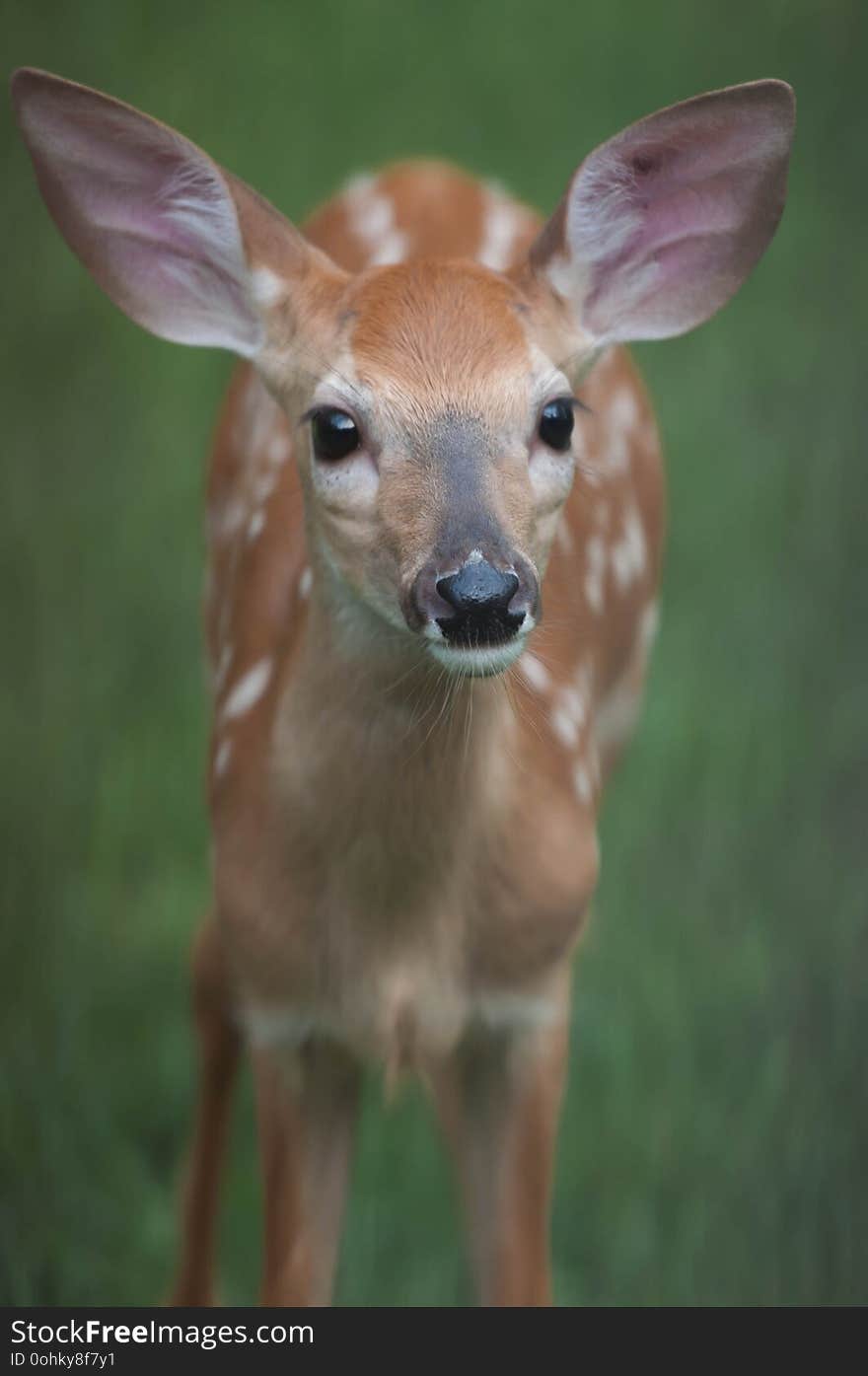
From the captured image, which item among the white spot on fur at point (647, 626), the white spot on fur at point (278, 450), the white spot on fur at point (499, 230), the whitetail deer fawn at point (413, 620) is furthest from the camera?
the white spot on fur at point (647, 626)

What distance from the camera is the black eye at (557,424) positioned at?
10.1 ft

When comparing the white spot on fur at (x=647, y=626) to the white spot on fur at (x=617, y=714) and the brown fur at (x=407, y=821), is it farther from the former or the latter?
the brown fur at (x=407, y=821)

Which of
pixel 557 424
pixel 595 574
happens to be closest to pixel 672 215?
pixel 557 424

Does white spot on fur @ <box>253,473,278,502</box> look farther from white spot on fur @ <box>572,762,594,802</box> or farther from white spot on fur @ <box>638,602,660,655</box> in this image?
white spot on fur @ <box>638,602,660,655</box>

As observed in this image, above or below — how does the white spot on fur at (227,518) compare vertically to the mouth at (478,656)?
above

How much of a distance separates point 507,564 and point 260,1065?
3.79 ft

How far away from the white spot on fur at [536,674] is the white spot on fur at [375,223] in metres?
0.80

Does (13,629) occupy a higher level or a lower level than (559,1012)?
higher

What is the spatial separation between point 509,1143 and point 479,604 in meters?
1.26

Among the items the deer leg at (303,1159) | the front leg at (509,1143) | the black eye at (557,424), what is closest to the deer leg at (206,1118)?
the deer leg at (303,1159)

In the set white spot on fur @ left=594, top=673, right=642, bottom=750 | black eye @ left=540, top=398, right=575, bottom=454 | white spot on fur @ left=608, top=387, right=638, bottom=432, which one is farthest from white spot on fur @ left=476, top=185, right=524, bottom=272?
black eye @ left=540, top=398, right=575, bottom=454

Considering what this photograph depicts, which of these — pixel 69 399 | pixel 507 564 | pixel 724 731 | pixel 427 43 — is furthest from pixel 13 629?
pixel 427 43

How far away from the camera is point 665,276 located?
11.4ft
